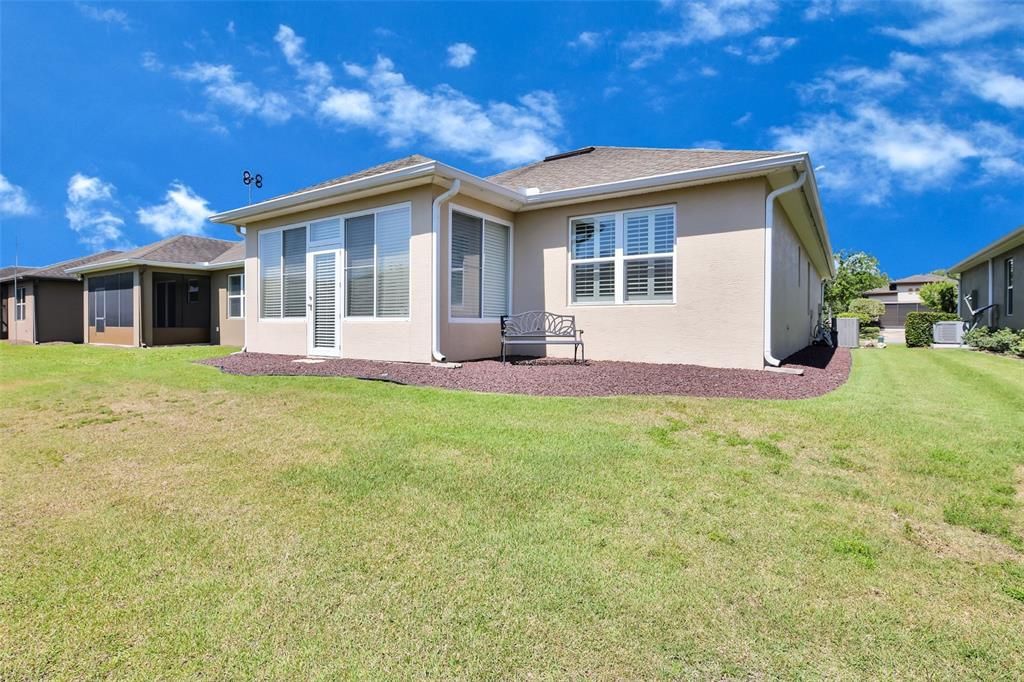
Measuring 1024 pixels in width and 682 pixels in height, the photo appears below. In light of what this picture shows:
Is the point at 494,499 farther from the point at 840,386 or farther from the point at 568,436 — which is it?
the point at 840,386

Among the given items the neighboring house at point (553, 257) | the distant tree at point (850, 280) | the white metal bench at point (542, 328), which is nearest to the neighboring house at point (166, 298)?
the neighboring house at point (553, 257)

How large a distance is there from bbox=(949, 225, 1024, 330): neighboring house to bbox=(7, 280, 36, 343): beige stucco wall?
3476 centimetres

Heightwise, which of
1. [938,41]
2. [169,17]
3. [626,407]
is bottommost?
[626,407]

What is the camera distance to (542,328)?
9.70 m

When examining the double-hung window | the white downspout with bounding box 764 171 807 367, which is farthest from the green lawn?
the double-hung window

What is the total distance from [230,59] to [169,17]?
2163 mm

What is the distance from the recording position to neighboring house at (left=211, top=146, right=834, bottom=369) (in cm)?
802

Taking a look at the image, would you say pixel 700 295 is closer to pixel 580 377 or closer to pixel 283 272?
pixel 580 377

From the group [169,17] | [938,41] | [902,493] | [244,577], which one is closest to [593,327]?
[902,493]

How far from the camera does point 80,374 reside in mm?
8523

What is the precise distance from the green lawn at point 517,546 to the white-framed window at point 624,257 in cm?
398

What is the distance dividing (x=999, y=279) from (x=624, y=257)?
53.3 feet

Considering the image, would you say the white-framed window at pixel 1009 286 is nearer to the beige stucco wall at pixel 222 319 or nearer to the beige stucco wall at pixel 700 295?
the beige stucco wall at pixel 700 295

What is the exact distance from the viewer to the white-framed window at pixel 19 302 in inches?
893
